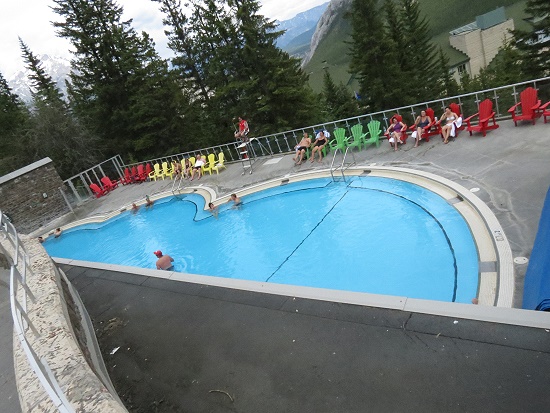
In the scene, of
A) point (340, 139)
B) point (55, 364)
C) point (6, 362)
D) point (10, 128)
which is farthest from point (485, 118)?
point (10, 128)

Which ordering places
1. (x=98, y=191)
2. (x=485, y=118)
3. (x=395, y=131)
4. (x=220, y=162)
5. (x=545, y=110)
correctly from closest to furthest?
(x=545, y=110)
(x=485, y=118)
(x=395, y=131)
(x=220, y=162)
(x=98, y=191)

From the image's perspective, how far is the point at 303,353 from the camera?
3086 millimetres

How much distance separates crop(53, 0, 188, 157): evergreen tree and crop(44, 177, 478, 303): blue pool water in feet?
43.5

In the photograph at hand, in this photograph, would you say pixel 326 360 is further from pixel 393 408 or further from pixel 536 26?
pixel 536 26

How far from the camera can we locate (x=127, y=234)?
14062 millimetres

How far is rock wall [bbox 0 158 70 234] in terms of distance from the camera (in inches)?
671

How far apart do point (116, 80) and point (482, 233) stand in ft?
86.5

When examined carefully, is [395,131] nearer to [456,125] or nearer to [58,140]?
[456,125]

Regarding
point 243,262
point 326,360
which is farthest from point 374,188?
point 326,360

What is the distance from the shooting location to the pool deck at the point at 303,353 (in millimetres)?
2436

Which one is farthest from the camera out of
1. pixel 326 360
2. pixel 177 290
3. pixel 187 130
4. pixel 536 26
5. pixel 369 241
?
pixel 187 130

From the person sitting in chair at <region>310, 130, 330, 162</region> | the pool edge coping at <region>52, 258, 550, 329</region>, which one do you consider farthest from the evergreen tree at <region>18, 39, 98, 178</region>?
the pool edge coping at <region>52, 258, 550, 329</region>

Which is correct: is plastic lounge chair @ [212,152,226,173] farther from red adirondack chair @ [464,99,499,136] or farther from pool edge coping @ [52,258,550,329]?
pool edge coping @ [52,258,550,329]

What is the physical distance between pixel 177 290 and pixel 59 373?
240 cm
